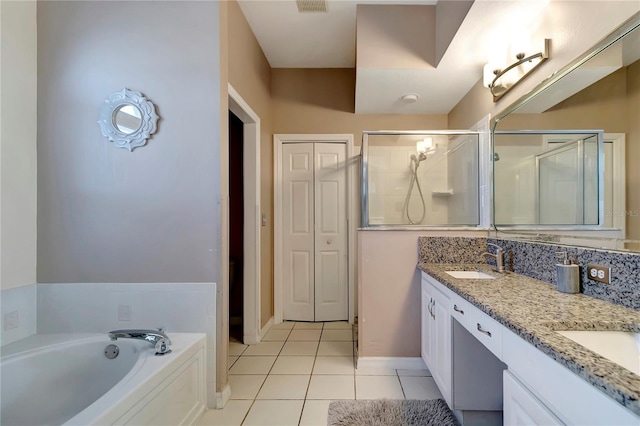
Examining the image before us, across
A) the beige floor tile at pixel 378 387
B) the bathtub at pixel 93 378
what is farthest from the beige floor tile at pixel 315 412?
the bathtub at pixel 93 378

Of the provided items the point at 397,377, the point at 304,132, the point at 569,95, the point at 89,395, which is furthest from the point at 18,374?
the point at 569,95

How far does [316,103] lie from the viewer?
3289 millimetres

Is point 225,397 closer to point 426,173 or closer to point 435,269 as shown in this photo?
point 435,269

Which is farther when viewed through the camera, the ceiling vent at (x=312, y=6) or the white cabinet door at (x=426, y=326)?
the ceiling vent at (x=312, y=6)

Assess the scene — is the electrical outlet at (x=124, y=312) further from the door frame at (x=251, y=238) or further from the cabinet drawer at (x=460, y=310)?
the cabinet drawer at (x=460, y=310)

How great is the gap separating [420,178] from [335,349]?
1.77 m

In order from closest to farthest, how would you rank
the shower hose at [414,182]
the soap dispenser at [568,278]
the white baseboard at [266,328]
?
the soap dispenser at [568,278]
the shower hose at [414,182]
the white baseboard at [266,328]

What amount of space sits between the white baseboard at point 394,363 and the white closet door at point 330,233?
109cm

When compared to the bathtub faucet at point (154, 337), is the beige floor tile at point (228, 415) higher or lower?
lower

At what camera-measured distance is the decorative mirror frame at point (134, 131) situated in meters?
1.84

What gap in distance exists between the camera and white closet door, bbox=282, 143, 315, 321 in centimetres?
330

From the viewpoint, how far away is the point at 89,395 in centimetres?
158

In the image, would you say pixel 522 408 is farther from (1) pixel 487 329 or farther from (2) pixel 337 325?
(2) pixel 337 325

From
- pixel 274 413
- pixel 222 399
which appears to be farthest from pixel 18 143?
pixel 274 413
